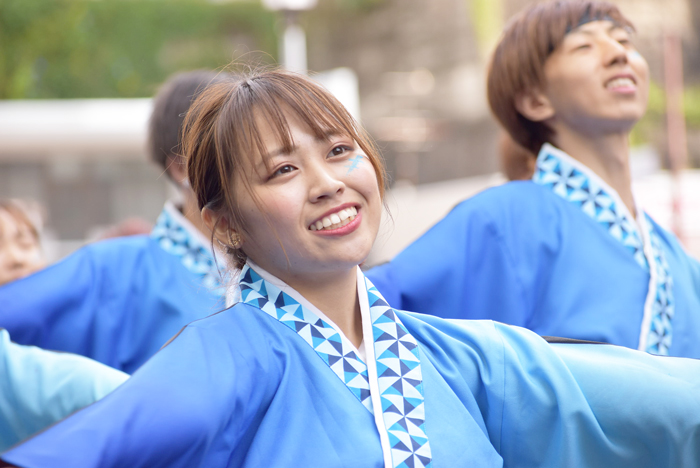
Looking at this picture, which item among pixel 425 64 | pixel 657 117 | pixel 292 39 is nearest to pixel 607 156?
pixel 292 39

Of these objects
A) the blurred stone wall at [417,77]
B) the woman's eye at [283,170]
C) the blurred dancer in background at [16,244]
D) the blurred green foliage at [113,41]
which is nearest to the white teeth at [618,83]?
the woman's eye at [283,170]

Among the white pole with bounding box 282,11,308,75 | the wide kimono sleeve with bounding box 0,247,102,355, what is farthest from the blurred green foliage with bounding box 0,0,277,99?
the wide kimono sleeve with bounding box 0,247,102,355

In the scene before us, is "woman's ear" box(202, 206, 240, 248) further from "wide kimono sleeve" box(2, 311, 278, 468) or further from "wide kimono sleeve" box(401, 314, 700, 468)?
"wide kimono sleeve" box(401, 314, 700, 468)

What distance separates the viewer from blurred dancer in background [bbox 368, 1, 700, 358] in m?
1.61

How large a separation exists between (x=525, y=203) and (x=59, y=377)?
110 centimetres

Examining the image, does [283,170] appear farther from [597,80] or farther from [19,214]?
[19,214]

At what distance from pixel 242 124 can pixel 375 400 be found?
474 mm

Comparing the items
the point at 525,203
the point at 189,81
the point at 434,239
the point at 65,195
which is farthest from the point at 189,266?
the point at 65,195

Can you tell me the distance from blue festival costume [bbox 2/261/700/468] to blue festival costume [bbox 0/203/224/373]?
2.40 ft

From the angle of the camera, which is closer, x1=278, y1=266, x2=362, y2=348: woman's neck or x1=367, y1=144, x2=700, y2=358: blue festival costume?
x1=278, y1=266, x2=362, y2=348: woman's neck

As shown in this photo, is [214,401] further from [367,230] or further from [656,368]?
[656,368]

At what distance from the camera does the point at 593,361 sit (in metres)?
1.24

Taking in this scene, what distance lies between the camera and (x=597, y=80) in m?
1.71

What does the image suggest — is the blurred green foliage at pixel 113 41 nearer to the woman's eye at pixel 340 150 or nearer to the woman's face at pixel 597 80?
the woman's face at pixel 597 80
